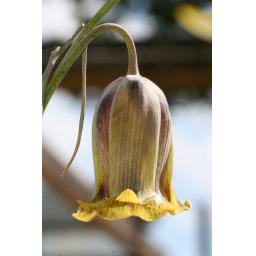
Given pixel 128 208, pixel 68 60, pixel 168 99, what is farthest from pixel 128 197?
pixel 168 99

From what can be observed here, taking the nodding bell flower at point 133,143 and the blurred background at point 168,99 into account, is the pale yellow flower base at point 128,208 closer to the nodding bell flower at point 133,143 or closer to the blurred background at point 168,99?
the nodding bell flower at point 133,143

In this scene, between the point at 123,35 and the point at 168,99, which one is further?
the point at 168,99

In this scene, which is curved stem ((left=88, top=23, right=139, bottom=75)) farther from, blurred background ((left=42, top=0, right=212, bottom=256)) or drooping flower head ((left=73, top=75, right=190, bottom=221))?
blurred background ((left=42, top=0, right=212, bottom=256))

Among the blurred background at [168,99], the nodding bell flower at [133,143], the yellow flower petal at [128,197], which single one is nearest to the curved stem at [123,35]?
the nodding bell flower at [133,143]

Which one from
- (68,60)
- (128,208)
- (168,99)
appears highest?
(168,99)

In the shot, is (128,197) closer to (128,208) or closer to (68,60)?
(128,208)

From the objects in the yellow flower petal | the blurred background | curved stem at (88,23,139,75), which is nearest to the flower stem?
curved stem at (88,23,139,75)
